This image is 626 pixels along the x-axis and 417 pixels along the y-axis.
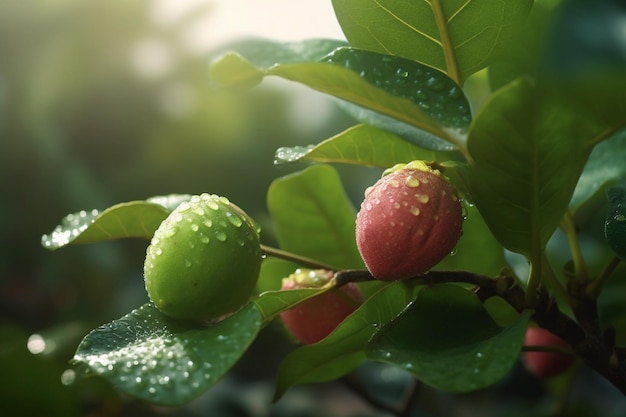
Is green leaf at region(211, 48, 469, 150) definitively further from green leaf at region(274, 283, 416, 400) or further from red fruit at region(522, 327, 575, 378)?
red fruit at region(522, 327, 575, 378)

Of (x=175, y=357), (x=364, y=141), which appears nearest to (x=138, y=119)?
(x=364, y=141)

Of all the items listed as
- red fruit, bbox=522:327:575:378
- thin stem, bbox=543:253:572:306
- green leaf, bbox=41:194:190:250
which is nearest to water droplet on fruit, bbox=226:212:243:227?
green leaf, bbox=41:194:190:250

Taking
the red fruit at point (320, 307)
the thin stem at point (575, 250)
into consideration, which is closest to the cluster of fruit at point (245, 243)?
the red fruit at point (320, 307)

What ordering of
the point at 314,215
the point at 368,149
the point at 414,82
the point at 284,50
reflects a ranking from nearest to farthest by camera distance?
the point at 414,82 → the point at 368,149 → the point at 284,50 → the point at 314,215

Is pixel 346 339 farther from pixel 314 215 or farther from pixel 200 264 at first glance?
pixel 314 215

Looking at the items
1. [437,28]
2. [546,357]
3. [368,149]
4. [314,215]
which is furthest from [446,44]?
[546,357]

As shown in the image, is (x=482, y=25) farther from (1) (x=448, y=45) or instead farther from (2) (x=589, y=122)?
(2) (x=589, y=122)

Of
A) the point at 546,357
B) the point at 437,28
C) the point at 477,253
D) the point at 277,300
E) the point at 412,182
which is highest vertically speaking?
the point at 437,28
